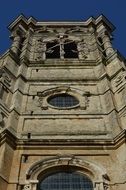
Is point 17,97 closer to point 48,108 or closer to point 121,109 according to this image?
point 48,108

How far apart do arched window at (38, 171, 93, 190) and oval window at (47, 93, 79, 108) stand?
5629 mm

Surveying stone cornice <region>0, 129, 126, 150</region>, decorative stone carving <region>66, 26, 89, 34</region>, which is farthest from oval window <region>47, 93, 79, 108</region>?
decorative stone carving <region>66, 26, 89, 34</region>

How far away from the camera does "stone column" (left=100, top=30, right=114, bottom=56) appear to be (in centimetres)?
2953

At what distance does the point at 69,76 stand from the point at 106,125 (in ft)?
21.1

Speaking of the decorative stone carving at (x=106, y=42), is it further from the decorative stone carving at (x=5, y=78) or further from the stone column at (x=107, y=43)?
the decorative stone carving at (x=5, y=78)

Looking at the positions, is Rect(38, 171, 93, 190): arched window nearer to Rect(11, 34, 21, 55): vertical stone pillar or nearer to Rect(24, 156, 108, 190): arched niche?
Rect(24, 156, 108, 190): arched niche

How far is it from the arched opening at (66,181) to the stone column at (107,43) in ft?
44.2

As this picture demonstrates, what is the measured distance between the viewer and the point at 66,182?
53.5ft

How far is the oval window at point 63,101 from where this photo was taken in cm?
2200

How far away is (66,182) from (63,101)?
22.0ft

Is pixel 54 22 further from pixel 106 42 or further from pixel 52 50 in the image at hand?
pixel 106 42

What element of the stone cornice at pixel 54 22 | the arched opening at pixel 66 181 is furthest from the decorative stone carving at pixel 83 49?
the arched opening at pixel 66 181

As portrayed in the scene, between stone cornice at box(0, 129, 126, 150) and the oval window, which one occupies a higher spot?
the oval window

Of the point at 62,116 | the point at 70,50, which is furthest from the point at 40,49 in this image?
the point at 62,116
